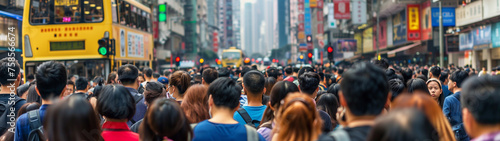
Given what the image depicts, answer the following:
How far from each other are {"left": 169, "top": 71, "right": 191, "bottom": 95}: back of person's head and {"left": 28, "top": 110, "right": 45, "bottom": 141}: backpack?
2.59 metres

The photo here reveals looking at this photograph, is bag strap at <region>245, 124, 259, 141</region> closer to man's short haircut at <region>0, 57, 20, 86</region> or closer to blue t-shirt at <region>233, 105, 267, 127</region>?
blue t-shirt at <region>233, 105, 267, 127</region>

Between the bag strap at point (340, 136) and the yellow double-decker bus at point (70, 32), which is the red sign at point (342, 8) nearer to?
the yellow double-decker bus at point (70, 32)

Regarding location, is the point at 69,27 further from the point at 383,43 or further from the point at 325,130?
the point at 383,43

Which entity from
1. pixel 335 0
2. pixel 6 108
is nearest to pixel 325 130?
pixel 6 108

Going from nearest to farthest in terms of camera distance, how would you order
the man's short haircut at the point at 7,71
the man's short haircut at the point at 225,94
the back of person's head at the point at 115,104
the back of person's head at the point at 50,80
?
the back of person's head at the point at 115,104, the man's short haircut at the point at 225,94, the back of person's head at the point at 50,80, the man's short haircut at the point at 7,71

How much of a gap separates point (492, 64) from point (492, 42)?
129 inches

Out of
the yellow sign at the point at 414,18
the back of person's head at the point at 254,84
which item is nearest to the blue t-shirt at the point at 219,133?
the back of person's head at the point at 254,84

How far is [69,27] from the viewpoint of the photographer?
16.5 meters

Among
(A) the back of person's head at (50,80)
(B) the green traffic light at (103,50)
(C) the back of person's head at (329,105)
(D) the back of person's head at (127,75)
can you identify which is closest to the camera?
(A) the back of person's head at (50,80)

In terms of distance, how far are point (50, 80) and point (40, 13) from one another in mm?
12457

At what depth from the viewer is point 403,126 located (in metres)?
2.29

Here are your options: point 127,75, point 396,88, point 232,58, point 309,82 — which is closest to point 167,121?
point 309,82

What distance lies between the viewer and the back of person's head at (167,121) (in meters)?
3.63

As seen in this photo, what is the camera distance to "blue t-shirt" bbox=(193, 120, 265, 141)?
3.98 meters
